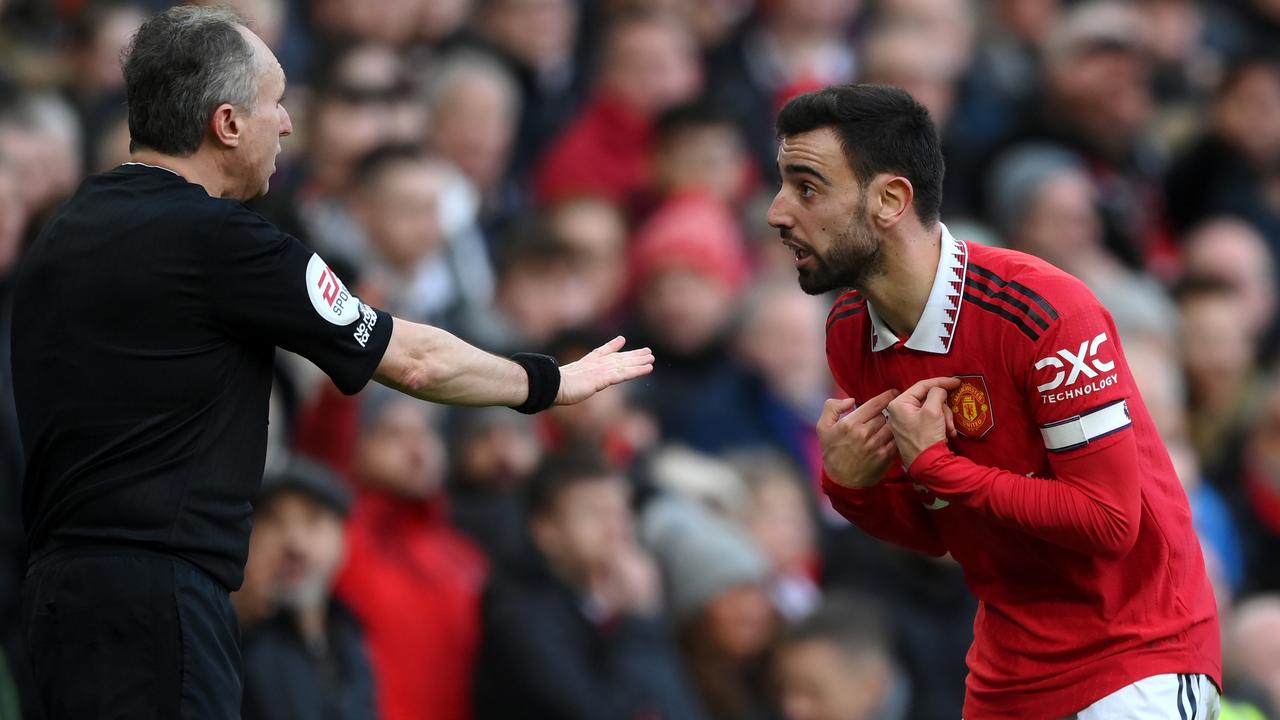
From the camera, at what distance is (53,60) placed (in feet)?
29.8

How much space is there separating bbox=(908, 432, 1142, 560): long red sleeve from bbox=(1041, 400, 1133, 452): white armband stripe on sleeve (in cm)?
2

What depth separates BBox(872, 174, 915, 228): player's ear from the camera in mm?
4707

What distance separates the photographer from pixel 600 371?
4.84 m

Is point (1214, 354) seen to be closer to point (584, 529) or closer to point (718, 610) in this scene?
point (718, 610)

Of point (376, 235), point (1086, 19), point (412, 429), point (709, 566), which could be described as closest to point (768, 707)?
point (709, 566)

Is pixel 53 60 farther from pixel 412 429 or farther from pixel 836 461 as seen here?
pixel 836 461

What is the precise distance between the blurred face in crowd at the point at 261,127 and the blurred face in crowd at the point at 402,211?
3.82 m

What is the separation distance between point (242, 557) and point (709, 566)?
3.68 m

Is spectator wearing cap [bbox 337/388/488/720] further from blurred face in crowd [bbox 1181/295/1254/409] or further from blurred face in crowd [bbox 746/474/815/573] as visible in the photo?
blurred face in crowd [bbox 1181/295/1254/409]

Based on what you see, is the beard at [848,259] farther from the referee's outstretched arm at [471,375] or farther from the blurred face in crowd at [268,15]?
the blurred face in crowd at [268,15]

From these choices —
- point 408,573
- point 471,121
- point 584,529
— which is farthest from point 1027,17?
point 408,573

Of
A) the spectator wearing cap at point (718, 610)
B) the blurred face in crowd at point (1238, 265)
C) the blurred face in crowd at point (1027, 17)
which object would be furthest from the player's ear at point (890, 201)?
the blurred face in crowd at point (1027, 17)

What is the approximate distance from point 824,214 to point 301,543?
2847mm

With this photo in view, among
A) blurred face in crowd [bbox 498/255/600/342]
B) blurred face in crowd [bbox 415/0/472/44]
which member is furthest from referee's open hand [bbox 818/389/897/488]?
blurred face in crowd [bbox 415/0/472/44]
